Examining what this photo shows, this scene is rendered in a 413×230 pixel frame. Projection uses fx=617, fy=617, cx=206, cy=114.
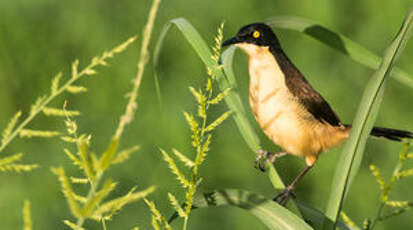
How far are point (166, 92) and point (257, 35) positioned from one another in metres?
2.03

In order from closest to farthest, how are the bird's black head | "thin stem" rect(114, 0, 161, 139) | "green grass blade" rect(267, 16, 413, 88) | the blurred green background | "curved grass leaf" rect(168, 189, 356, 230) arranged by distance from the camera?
"thin stem" rect(114, 0, 161, 139), "curved grass leaf" rect(168, 189, 356, 230), "green grass blade" rect(267, 16, 413, 88), the bird's black head, the blurred green background

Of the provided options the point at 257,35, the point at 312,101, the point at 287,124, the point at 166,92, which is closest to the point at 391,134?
the point at 312,101

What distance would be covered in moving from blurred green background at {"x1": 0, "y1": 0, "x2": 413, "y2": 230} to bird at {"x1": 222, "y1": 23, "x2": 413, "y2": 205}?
151 centimetres

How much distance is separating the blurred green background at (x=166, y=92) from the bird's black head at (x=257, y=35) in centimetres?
150

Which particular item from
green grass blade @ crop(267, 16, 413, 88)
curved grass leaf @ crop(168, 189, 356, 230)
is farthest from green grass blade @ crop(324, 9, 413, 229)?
green grass blade @ crop(267, 16, 413, 88)

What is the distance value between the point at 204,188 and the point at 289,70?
76.3 inches

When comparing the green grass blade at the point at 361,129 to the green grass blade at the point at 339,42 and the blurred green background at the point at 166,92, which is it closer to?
the green grass blade at the point at 339,42

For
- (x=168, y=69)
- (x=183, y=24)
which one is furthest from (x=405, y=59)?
(x=183, y=24)

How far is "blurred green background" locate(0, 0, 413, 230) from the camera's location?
4.89 m

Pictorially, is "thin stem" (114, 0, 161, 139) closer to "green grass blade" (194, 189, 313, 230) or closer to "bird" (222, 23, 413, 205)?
"green grass blade" (194, 189, 313, 230)

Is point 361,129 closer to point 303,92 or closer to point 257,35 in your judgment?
point 303,92

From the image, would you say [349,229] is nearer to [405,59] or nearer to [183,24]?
[183,24]

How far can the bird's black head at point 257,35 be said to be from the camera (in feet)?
10.6

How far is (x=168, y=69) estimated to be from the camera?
5.45 m
